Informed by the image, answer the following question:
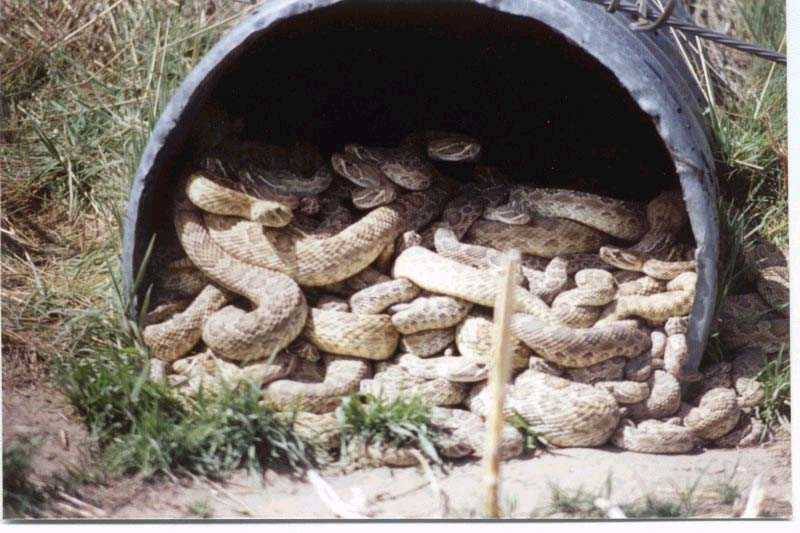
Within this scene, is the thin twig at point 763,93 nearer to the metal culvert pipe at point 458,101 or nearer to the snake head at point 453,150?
the metal culvert pipe at point 458,101

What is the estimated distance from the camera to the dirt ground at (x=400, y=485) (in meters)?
3.34

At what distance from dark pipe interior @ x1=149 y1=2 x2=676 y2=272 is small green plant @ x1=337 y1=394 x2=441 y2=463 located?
1.45 metres

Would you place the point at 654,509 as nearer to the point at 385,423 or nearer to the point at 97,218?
the point at 385,423

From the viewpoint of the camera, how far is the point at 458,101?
4.76 m

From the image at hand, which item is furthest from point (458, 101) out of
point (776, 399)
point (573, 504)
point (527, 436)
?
point (573, 504)

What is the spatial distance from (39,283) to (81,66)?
3.64 feet

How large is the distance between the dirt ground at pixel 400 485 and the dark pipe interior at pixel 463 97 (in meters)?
1.37

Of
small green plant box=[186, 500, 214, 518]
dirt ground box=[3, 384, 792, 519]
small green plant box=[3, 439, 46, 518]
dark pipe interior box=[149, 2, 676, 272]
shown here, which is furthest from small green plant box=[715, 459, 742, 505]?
small green plant box=[3, 439, 46, 518]

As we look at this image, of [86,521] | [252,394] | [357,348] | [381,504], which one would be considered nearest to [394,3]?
[357,348]

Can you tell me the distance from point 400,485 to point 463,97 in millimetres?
1992

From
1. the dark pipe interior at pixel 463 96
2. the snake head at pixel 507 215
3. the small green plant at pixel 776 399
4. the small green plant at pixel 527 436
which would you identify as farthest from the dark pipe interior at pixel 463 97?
the small green plant at pixel 527 436

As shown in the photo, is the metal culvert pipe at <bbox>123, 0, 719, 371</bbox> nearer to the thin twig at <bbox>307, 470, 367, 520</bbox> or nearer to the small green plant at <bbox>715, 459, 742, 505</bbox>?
the small green plant at <bbox>715, 459, 742, 505</bbox>

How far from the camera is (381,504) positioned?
3.36 m

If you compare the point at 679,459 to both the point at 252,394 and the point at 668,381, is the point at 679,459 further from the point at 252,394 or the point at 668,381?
the point at 252,394
